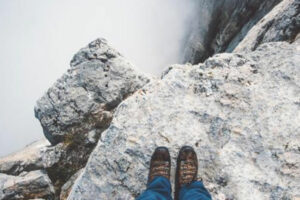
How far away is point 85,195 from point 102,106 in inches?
253

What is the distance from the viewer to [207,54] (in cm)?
2662

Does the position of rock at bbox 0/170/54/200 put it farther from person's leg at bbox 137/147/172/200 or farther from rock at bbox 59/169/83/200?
person's leg at bbox 137/147/172/200

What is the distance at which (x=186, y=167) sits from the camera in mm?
6375

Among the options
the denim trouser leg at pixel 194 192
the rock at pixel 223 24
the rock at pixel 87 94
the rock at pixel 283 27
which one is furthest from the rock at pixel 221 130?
the rock at pixel 223 24

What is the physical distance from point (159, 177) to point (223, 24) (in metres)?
20.4

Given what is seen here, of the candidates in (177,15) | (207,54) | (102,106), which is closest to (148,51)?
(177,15)

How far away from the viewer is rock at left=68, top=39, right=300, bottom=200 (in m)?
6.08

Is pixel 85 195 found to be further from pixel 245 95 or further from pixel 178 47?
pixel 178 47

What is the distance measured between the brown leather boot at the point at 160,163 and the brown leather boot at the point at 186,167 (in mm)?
268

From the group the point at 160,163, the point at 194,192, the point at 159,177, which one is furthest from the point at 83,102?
the point at 194,192

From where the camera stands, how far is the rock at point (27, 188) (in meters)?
10.4

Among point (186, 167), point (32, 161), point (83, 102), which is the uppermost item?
point (83, 102)

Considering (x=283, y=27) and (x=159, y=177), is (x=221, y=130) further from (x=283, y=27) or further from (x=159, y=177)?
(x=283, y=27)

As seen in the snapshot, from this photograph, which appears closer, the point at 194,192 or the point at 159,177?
the point at 194,192
